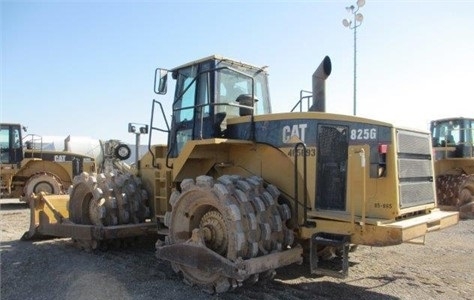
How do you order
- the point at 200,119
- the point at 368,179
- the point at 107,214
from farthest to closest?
the point at 107,214 < the point at 200,119 < the point at 368,179

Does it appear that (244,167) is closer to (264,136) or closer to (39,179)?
(264,136)

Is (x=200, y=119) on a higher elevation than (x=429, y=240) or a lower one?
higher

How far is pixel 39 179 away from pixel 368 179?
42.8 feet

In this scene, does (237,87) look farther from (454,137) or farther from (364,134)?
(454,137)

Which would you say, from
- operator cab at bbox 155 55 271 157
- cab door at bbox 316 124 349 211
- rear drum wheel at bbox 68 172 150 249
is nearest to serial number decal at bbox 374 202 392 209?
cab door at bbox 316 124 349 211

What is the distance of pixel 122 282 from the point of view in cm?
571

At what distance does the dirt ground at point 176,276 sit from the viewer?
5.33 m

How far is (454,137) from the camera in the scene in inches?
603

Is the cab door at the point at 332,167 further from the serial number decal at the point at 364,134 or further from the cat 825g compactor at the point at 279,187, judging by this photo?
the serial number decal at the point at 364,134

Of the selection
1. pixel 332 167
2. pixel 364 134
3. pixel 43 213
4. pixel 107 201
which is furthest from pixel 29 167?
pixel 364 134

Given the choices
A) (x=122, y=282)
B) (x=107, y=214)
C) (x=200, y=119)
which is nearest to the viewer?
(x=122, y=282)

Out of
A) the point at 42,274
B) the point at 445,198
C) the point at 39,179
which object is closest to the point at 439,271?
the point at 42,274

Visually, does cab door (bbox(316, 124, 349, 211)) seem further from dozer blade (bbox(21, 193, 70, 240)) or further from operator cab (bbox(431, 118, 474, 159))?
operator cab (bbox(431, 118, 474, 159))

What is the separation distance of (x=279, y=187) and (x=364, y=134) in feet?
4.42
